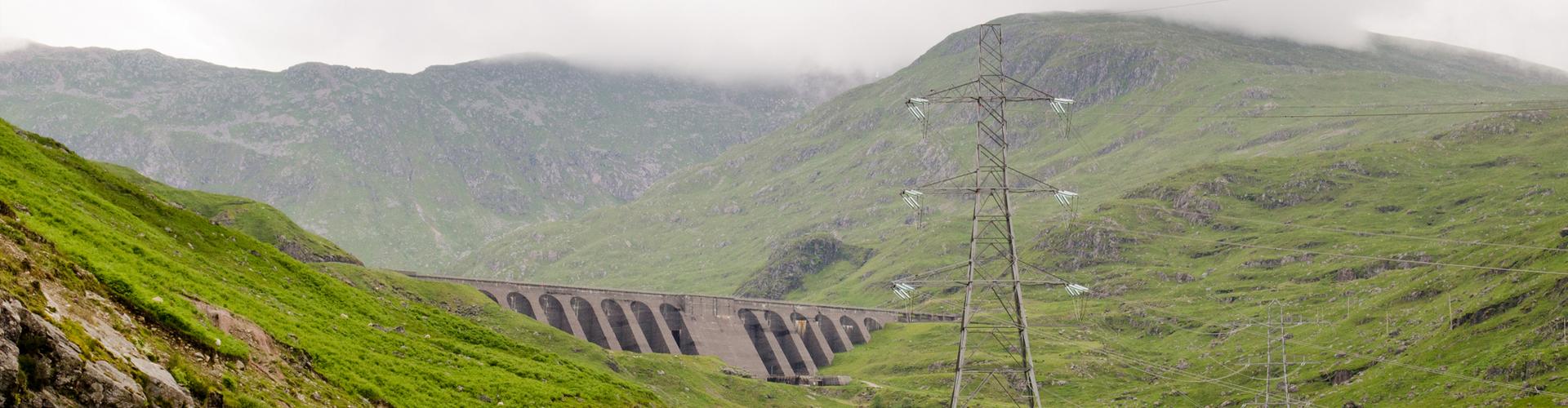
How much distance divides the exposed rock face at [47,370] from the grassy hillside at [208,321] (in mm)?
52

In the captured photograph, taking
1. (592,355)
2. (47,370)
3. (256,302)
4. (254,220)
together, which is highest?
(47,370)

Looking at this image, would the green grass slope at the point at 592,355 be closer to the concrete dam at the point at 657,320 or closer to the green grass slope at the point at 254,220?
the green grass slope at the point at 254,220

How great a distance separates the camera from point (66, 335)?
24.8 metres

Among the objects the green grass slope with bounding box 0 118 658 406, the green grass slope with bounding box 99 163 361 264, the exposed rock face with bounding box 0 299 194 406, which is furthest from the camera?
the green grass slope with bounding box 99 163 361 264

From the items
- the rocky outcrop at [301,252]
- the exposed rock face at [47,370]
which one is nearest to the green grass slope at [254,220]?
the rocky outcrop at [301,252]

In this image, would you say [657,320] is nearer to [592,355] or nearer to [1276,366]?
[592,355]

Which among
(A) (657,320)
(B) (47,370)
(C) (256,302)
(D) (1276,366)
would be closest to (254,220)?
(A) (657,320)

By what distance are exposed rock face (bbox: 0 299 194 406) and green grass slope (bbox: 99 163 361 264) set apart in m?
90.0

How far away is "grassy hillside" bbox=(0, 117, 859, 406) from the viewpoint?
90.0ft

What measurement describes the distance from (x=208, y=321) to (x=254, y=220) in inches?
3498

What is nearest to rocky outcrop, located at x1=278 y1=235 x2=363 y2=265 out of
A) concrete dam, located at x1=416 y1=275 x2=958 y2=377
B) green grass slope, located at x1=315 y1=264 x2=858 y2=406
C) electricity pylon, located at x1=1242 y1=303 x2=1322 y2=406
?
green grass slope, located at x1=315 y1=264 x2=858 y2=406

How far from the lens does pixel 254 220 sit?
380 ft

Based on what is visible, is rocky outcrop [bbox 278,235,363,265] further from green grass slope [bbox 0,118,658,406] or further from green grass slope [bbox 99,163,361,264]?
green grass slope [bbox 0,118,658,406]

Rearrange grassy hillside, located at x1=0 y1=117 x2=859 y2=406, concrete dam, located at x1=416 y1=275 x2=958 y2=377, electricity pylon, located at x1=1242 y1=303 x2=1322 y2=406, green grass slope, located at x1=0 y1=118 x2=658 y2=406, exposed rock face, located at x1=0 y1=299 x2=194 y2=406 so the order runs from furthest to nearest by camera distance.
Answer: concrete dam, located at x1=416 y1=275 x2=958 y2=377 < electricity pylon, located at x1=1242 y1=303 x2=1322 y2=406 < green grass slope, located at x1=0 y1=118 x2=658 y2=406 < grassy hillside, located at x1=0 y1=117 x2=859 y2=406 < exposed rock face, located at x1=0 y1=299 x2=194 y2=406
